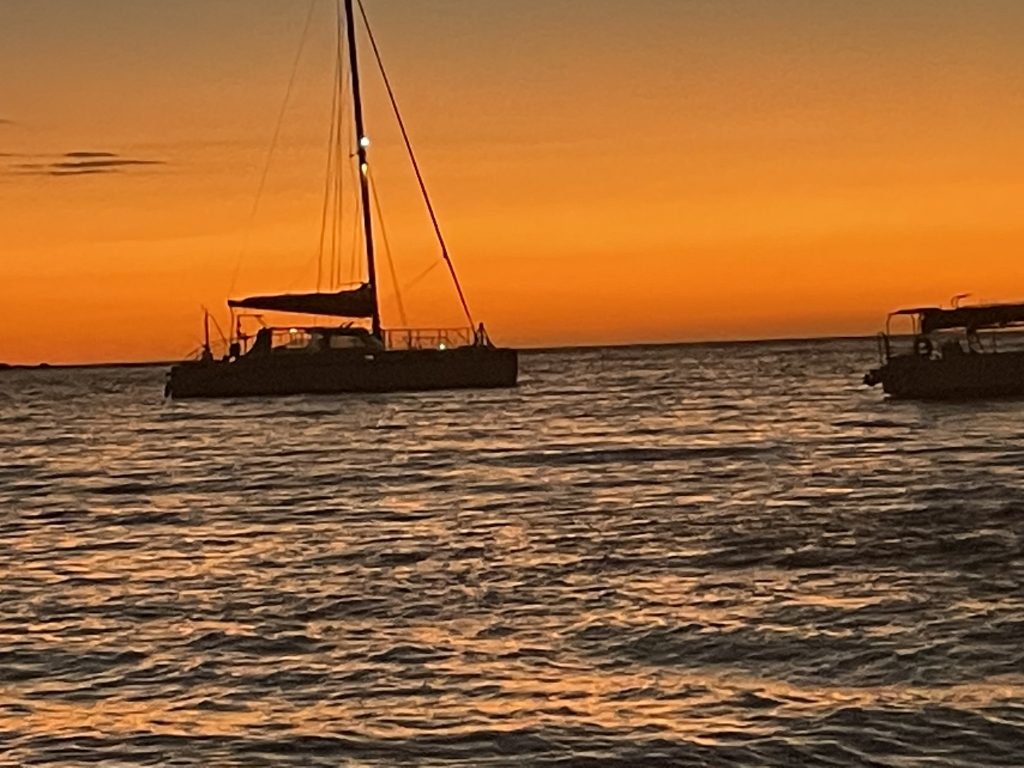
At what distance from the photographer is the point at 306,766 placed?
41.2 ft

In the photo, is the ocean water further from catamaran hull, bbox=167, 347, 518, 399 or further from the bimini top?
catamaran hull, bbox=167, 347, 518, 399

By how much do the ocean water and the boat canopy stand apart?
115 feet

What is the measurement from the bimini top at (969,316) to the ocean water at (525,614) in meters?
24.0

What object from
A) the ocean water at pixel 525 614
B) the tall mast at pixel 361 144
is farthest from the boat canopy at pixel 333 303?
the ocean water at pixel 525 614

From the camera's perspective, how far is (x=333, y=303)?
81.2 meters

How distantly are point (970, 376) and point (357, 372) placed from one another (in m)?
31.3

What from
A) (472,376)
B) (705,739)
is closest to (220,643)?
(705,739)

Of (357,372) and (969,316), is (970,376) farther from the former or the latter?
(357,372)

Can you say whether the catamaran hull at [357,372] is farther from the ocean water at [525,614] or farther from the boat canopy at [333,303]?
the ocean water at [525,614]

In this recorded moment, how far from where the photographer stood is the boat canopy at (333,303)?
80.6 meters

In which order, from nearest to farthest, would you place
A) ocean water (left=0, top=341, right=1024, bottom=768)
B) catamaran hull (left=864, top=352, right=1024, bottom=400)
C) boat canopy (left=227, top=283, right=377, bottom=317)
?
ocean water (left=0, top=341, right=1024, bottom=768)
catamaran hull (left=864, top=352, right=1024, bottom=400)
boat canopy (left=227, top=283, right=377, bottom=317)

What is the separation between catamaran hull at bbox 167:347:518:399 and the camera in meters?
84.5

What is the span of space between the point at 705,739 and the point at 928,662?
3501mm

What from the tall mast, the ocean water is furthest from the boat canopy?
the ocean water
